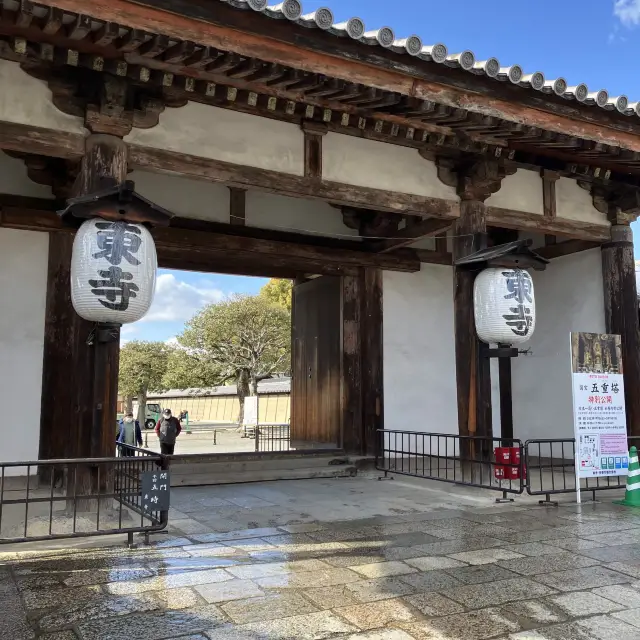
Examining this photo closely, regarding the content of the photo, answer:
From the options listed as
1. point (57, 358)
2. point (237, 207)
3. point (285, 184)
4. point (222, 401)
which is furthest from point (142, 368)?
point (285, 184)

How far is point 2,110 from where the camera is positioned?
625 centimetres

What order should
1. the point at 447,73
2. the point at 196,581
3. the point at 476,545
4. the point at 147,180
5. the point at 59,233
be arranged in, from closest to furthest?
the point at 196,581 → the point at 476,545 → the point at 447,73 → the point at 59,233 → the point at 147,180

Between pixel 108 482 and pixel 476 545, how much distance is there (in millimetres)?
3687

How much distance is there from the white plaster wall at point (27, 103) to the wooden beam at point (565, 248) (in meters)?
8.57

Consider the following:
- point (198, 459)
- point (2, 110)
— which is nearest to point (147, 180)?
point (2, 110)

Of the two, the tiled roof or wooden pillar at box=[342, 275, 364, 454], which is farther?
wooden pillar at box=[342, 275, 364, 454]

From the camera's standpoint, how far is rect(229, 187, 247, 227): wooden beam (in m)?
10.3

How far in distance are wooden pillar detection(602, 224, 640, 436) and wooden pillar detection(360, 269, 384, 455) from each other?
3.88 metres

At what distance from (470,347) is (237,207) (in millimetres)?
4471

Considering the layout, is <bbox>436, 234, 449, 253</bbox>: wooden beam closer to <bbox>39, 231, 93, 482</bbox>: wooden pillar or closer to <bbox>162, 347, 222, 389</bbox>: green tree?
<bbox>39, 231, 93, 482</bbox>: wooden pillar

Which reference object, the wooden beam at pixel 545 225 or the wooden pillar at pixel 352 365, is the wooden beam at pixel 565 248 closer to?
the wooden beam at pixel 545 225

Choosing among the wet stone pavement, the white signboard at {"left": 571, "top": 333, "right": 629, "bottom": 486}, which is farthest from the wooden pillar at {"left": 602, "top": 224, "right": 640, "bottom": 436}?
the wet stone pavement

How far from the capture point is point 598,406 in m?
8.06

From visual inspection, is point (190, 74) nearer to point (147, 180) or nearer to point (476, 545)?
point (147, 180)
